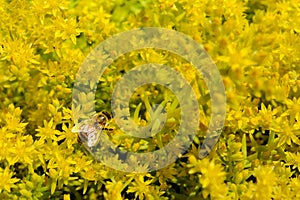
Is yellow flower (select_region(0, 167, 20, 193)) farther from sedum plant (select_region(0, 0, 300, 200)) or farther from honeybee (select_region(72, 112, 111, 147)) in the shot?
honeybee (select_region(72, 112, 111, 147))

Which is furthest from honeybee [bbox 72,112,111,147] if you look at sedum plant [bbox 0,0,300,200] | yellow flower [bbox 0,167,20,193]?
yellow flower [bbox 0,167,20,193]

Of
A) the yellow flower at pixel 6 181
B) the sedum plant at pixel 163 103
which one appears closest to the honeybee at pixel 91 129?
the sedum plant at pixel 163 103

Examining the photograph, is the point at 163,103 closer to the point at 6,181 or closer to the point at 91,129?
the point at 91,129

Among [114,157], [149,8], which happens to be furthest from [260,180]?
[149,8]

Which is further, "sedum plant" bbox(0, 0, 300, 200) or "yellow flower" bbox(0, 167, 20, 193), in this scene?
"yellow flower" bbox(0, 167, 20, 193)

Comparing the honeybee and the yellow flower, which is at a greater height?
the honeybee

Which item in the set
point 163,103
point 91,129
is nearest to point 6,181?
point 91,129

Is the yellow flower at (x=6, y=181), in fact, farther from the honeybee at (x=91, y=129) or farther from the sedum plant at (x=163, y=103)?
the honeybee at (x=91, y=129)
